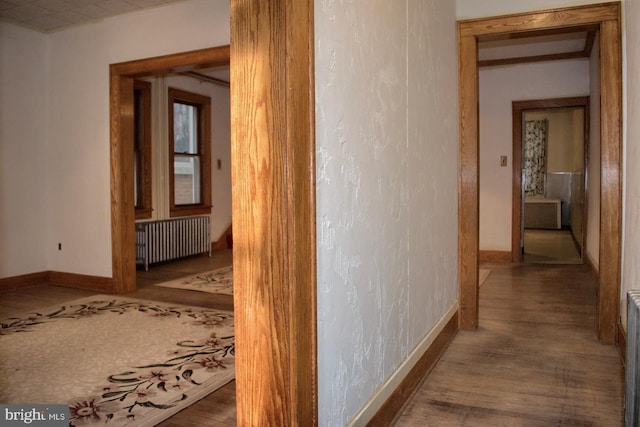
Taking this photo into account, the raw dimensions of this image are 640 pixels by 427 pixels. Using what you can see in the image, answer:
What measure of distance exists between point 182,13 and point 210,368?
3.13m

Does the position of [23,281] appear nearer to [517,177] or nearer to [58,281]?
[58,281]

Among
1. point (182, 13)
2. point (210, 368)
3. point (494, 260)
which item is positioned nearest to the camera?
point (210, 368)

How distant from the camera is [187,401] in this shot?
242cm

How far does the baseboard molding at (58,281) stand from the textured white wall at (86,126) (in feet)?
0.23

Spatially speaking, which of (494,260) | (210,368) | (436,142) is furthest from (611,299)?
(494,260)

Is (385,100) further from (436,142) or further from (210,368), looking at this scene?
(210,368)

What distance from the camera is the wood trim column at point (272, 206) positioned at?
1338 mm

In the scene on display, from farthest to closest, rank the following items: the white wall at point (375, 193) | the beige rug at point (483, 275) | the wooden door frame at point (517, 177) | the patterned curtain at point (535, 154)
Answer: the patterned curtain at point (535, 154), the wooden door frame at point (517, 177), the beige rug at point (483, 275), the white wall at point (375, 193)

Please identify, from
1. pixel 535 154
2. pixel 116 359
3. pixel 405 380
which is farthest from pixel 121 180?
pixel 535 154

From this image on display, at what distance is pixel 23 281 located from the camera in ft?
16.9

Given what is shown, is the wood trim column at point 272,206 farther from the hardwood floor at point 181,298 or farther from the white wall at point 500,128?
the white wall at point 500,128

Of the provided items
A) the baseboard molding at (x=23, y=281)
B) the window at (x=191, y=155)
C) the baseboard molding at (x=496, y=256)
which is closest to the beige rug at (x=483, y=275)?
the baseboard molding at (x=496, y=256)

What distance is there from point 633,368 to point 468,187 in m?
2.11

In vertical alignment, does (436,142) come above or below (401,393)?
above
